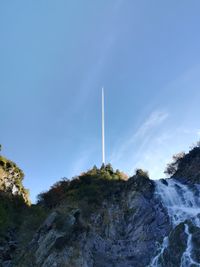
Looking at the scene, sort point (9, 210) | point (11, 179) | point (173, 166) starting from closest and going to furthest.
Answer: point (9, 210)
point (11, 179)
point (173, 166)

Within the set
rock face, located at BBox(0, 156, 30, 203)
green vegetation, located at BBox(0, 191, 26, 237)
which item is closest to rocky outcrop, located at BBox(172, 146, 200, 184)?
rock face, located at BBox(0, 156, 30, 203)

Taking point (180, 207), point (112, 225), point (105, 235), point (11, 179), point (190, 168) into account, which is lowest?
point (105, 235)

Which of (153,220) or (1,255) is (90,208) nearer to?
(153,220)

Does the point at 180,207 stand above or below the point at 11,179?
below

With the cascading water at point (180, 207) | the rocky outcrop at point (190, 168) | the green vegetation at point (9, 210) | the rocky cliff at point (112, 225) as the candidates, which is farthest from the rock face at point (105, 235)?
the rocky outcrop at point (190, 168)

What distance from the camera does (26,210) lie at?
141ft

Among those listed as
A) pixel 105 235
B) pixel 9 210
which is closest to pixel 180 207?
pixel 105 235

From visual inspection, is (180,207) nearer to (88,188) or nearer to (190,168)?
(88,188)

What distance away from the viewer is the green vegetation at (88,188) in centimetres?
4184

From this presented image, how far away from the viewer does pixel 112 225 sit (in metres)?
36.9

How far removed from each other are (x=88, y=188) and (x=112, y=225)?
707cm

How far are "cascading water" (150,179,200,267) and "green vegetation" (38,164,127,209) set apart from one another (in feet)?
17.1

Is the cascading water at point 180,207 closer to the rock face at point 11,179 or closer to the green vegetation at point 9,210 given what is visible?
the green vegetation at point 9,210

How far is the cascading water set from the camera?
29.5 meters
